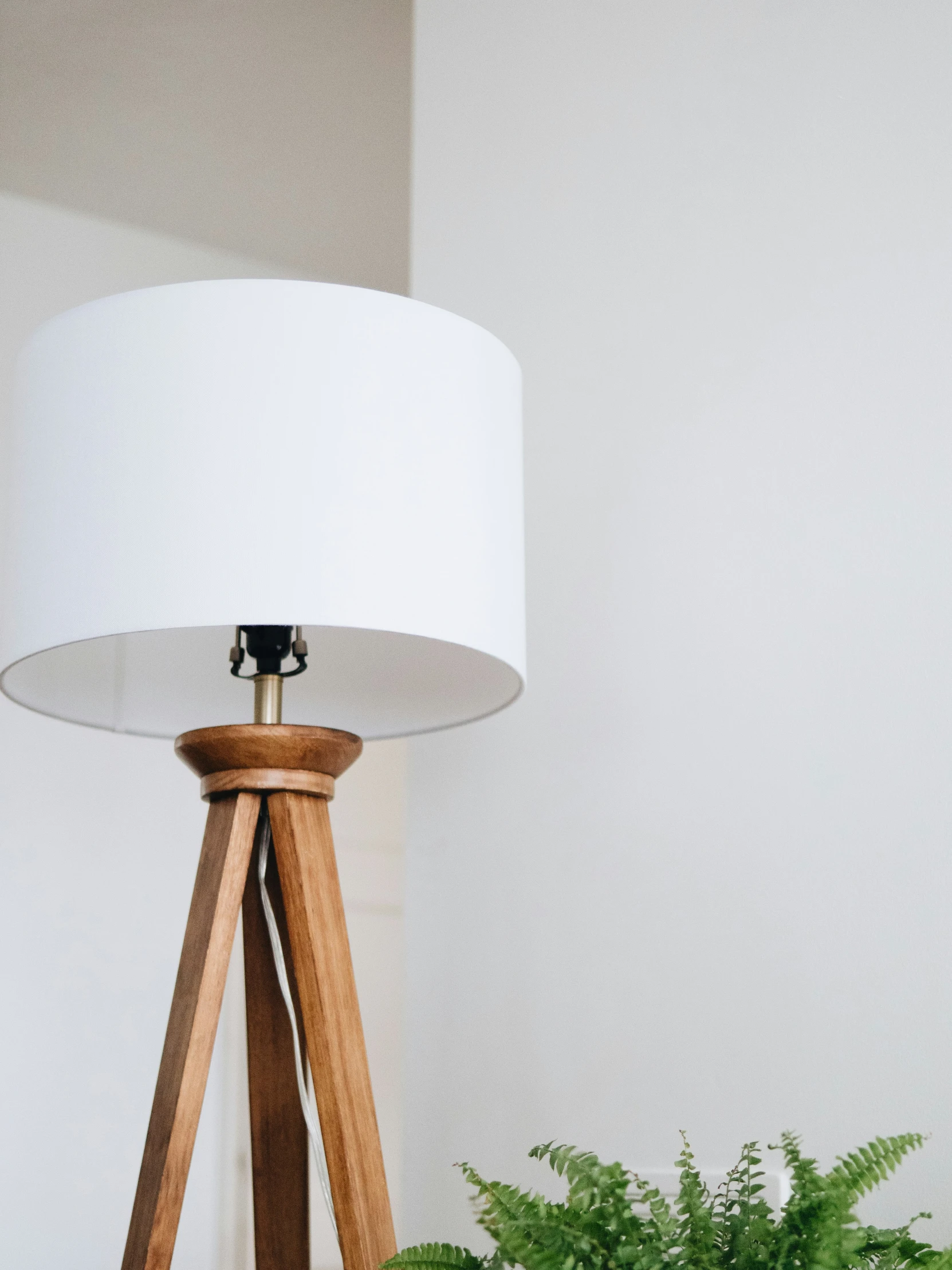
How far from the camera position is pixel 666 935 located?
4.08 ft

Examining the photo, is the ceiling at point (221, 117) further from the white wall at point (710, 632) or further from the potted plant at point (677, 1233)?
the potted plant at point (677, 1233)

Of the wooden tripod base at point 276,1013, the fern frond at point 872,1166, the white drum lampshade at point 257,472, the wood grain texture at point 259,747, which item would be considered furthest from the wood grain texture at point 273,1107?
the fern frond at point 872,1166

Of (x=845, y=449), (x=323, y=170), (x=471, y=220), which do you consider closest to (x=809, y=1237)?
(x=845, y=449)

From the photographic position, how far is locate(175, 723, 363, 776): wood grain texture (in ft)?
3.48

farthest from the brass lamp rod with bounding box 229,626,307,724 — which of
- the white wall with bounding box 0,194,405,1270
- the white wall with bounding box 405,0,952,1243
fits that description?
the white wall with bounding box 0,194,405,1270

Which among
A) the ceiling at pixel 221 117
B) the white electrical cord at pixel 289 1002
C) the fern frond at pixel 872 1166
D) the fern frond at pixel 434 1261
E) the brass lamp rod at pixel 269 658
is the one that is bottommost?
the fern frond at pixel 434 1261

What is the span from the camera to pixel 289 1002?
3.66 feet

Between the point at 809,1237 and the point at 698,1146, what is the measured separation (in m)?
0.47

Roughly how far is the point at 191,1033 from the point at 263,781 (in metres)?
0.22

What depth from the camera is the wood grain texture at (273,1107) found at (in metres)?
1.12

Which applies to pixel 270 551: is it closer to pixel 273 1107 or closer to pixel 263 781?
pixel 263 781

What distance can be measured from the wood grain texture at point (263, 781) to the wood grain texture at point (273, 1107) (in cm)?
8

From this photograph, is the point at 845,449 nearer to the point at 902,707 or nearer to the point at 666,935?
the point at 902,707

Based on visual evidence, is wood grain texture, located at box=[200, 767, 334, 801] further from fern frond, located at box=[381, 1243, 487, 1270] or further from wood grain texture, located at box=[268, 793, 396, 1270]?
fern frond, located at box=[381, 1243, 487, 1270]
